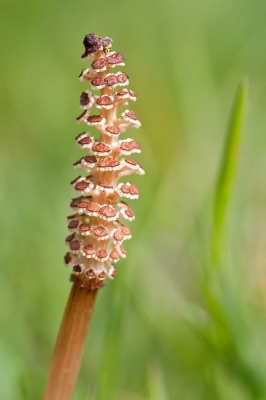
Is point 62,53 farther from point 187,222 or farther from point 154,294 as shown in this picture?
point 154,294

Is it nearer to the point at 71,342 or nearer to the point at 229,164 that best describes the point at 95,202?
the point at 71,342

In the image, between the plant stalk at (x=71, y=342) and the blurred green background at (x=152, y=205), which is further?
the blurred green background at (x=152, y=205)

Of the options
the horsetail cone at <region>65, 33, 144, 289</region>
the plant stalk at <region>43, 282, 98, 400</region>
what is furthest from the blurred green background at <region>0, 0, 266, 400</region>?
the horsetail cone at <region>65, 33, 144, 289</region>

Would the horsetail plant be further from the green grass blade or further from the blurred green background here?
the green grass blade

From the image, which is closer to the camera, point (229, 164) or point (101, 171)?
point (101, 171)

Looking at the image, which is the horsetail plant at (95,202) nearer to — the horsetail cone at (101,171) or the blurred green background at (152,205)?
the horsetail cone at (101,171)

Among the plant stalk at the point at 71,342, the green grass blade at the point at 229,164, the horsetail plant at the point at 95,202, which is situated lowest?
the plant stalk at the point at 71,342

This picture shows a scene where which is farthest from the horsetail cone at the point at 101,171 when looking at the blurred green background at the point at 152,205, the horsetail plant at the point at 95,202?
the blurred green background at the point at 152,205

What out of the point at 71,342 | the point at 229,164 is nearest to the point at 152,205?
the point at 229,164

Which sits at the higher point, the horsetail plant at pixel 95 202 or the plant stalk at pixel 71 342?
the horsetail plant at pixel 95 202
